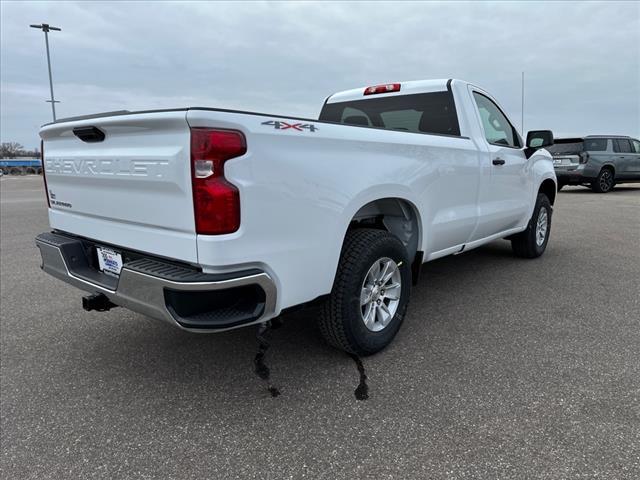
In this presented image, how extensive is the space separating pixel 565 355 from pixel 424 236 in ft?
4.03

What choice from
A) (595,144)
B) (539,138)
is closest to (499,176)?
Answer: (539,138)

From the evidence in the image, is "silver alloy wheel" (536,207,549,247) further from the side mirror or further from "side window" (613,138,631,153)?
"side window" (613,138,631,153)

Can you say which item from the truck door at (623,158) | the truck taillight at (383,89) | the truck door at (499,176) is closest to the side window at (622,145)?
the truck door at (623,158)

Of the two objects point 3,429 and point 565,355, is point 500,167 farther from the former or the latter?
point 3,429

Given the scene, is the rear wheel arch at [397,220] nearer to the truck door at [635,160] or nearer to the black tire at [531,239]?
the black tire at [531,239]

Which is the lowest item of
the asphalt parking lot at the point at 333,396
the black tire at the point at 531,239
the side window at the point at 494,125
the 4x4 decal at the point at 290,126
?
the asphalt parking lot at the point at 333,396

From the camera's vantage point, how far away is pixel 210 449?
2293 mm

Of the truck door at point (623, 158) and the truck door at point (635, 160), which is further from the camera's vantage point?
the truck door at point (635, 160)

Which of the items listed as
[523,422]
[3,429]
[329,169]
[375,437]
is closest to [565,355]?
[523,422]

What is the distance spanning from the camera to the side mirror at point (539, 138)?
5.07 m

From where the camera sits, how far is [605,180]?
52.1 feet

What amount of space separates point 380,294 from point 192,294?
56.0 inches

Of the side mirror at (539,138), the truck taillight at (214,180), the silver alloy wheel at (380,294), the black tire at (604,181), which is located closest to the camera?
the truck taillight at (214,180)

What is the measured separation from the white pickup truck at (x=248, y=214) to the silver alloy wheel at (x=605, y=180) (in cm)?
1415
